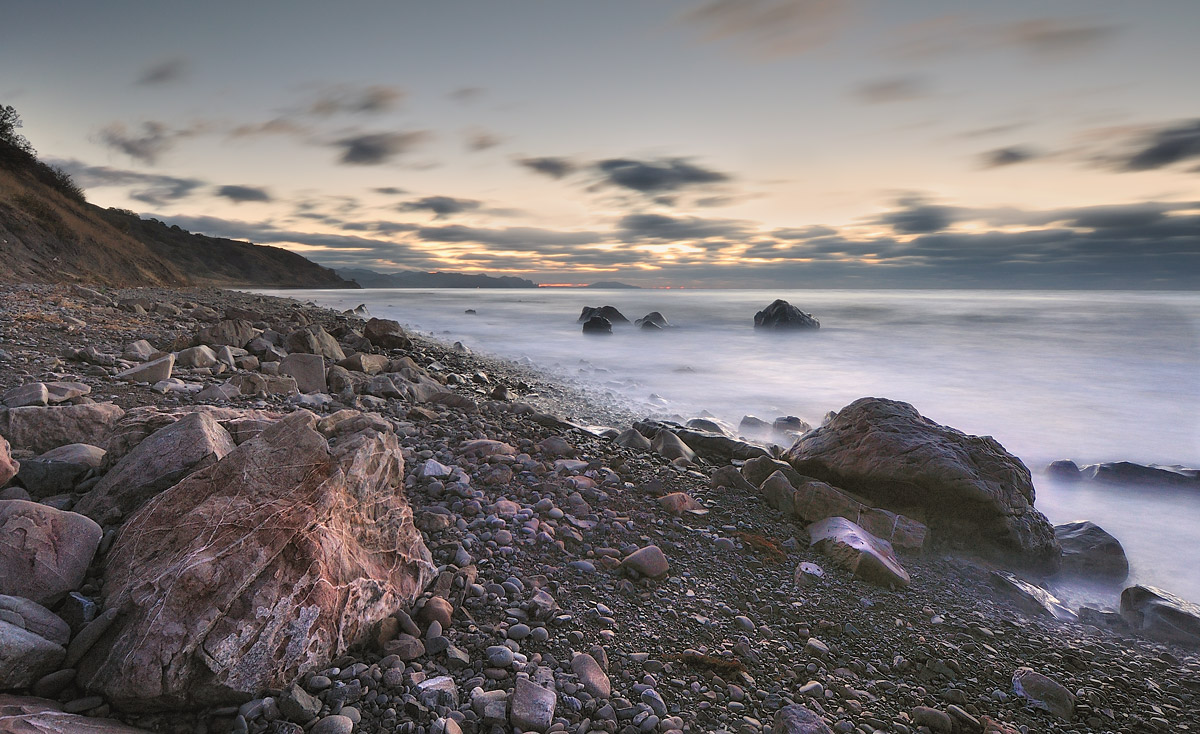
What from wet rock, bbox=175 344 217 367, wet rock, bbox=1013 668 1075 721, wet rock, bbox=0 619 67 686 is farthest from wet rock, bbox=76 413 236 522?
wet rock, bbox=175 344 217 367

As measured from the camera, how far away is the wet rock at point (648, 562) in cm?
341

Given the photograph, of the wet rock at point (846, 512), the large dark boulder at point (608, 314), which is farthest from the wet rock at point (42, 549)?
the large dark boulder at point (608, 314)

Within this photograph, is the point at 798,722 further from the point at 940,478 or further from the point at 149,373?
the point at 149,373

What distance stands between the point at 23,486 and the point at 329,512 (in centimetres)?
171

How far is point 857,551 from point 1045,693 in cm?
120

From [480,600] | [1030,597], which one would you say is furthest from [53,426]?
[1030,597]

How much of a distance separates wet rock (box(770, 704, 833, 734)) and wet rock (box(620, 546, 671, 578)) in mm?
1075

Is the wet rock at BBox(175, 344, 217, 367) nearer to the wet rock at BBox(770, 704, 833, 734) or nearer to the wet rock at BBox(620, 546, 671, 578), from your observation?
the wet rock at BBox(620, 546, 671, 578)

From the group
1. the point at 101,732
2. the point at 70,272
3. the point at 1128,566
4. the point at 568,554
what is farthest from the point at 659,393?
the point at 70,272

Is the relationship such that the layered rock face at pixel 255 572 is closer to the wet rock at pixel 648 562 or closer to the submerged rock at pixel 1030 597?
the wet rock at pixel 648 562

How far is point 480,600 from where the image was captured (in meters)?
2.88

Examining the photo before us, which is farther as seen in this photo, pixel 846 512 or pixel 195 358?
pixel 195 358

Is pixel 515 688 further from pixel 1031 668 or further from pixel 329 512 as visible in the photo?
pixel 1031 668

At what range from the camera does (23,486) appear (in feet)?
9.16
